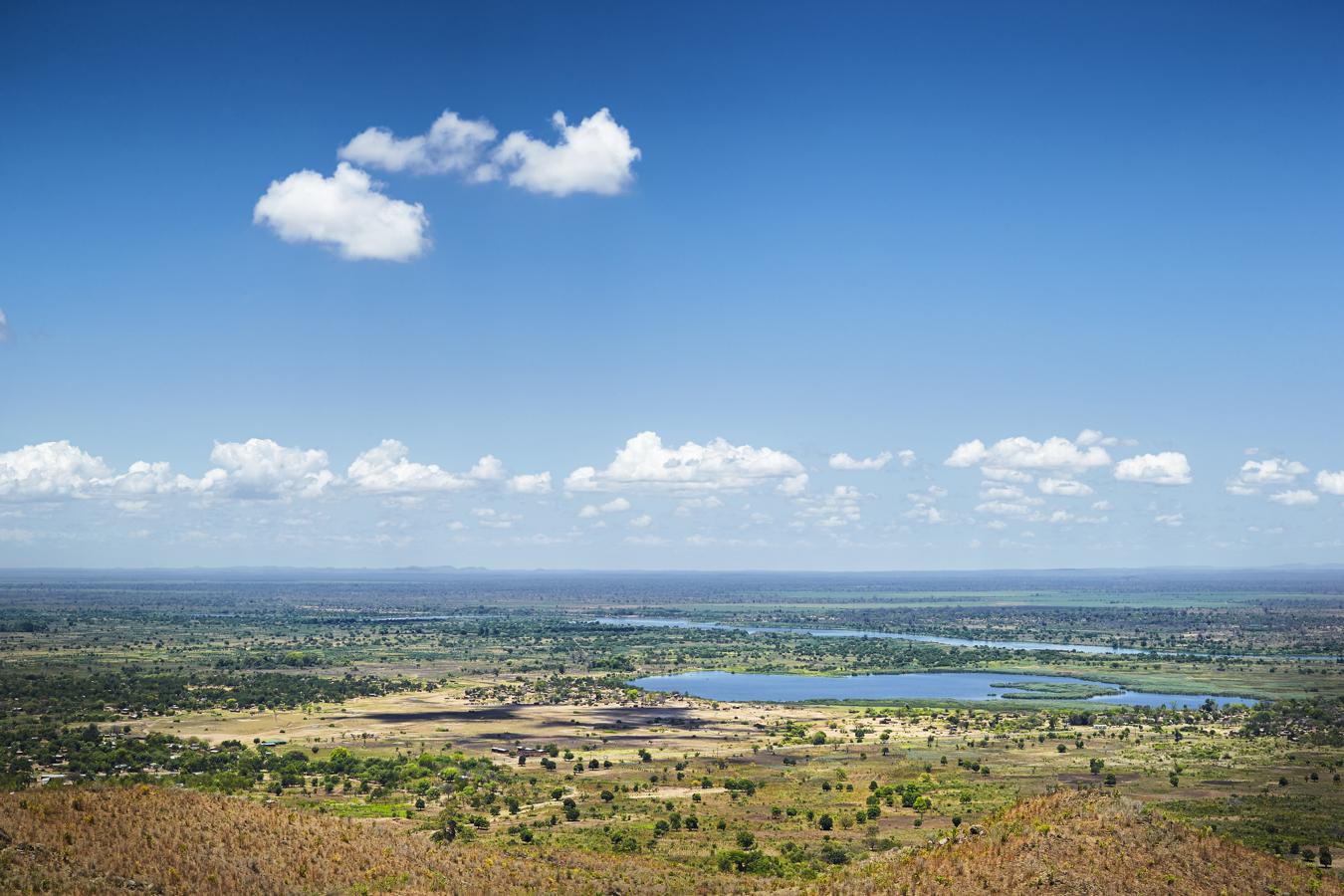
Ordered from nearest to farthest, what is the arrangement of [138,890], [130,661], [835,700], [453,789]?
[138,890]
[453,789]
[835,700]
[130,661]

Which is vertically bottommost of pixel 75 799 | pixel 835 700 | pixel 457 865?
pixel 835 700

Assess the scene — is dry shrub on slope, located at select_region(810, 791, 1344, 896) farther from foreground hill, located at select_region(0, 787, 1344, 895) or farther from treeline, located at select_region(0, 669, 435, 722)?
treeline, located at select_region(0, 669, 435, 722)

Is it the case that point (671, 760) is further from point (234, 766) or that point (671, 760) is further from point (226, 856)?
point (226, 856)

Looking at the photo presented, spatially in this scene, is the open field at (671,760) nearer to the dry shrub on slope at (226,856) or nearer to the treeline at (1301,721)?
the treeline at (1301,721)

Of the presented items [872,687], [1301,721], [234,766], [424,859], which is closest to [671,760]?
[234,766]

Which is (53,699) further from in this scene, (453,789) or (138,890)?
(138,890)

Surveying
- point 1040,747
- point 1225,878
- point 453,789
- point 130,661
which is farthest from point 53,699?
point 1225,878

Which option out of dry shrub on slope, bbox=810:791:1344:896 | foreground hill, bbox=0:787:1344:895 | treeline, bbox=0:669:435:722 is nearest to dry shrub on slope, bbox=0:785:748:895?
foreground hill, bbox=0:787:1344:895
